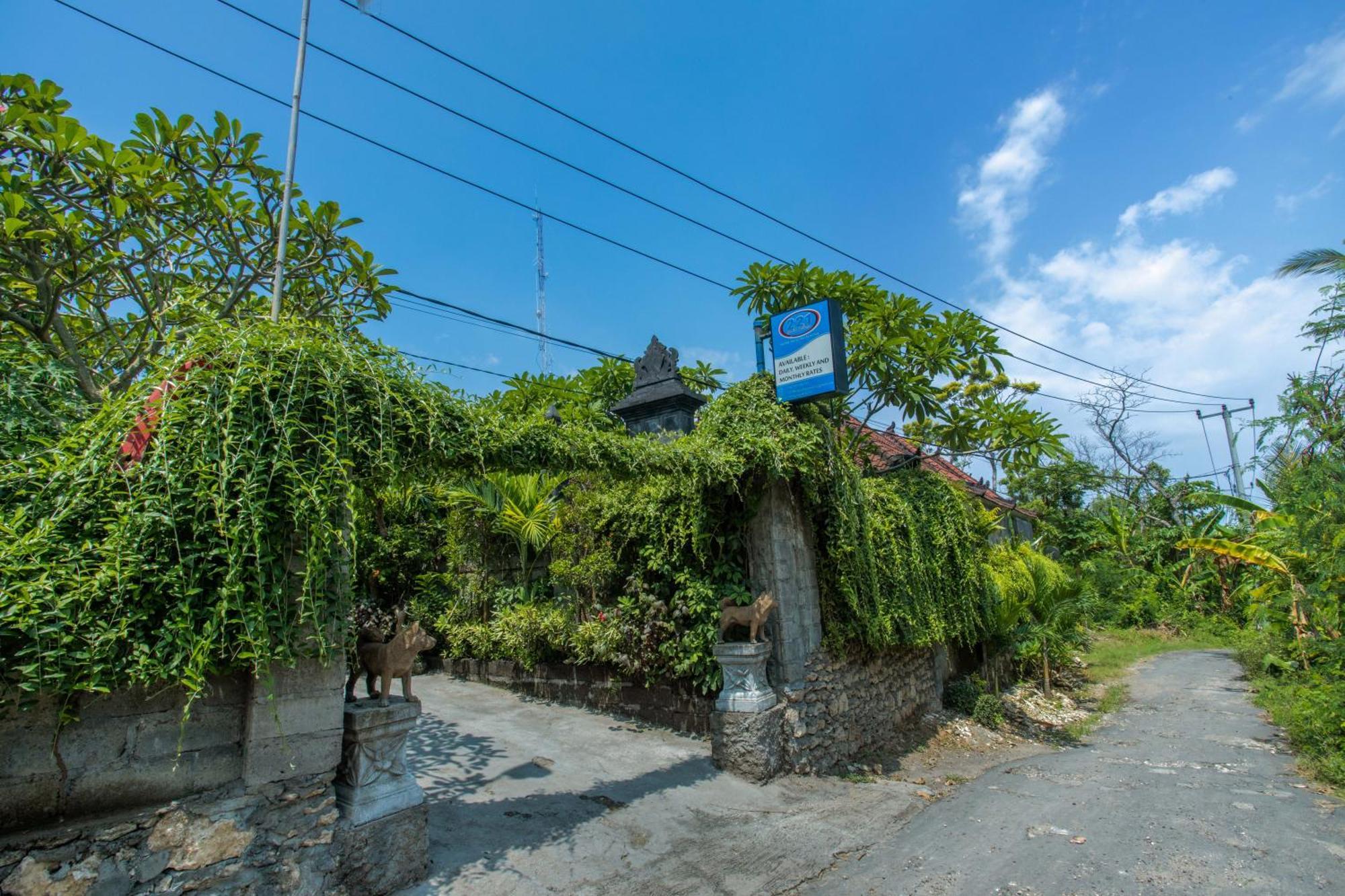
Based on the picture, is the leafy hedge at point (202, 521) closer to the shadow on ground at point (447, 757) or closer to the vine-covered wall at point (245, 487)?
the vine-covered wall at point (245, 487)

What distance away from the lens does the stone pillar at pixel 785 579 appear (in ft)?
20.2

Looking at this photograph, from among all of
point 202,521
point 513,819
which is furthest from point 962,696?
point 202,521

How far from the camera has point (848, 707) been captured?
692cm

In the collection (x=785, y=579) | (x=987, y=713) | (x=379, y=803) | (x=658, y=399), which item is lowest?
(x=987, y=713)

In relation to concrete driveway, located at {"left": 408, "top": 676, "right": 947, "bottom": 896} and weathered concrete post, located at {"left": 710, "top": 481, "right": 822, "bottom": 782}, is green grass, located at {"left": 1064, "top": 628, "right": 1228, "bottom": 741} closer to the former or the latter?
weathered concrete post, located at {"left": 710, "top": 481, "right": 822, "bottom": 782}

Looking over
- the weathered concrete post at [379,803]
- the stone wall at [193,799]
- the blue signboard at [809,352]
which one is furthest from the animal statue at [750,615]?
the stone wall at [193,799]

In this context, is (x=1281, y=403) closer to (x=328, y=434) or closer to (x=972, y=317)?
(x=972, y=317)

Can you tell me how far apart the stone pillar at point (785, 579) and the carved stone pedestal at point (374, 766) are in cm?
345

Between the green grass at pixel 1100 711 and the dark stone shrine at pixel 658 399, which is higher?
the dark stone shrine at pixel 658 399

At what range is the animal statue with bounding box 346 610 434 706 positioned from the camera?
154 inches

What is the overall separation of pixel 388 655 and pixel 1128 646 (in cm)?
2018

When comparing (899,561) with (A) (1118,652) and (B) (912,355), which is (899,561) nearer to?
(B) (912,355)

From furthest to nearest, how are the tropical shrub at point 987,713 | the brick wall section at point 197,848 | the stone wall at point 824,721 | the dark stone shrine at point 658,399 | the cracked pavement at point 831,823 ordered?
the tropical shrub at point 987,713
the dark stone shrine at point 658,399
the stone wall at point 824,721
the cracked pavement at point 831,823
the brick wall section at point 197,848

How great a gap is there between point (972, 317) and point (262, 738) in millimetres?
8469
